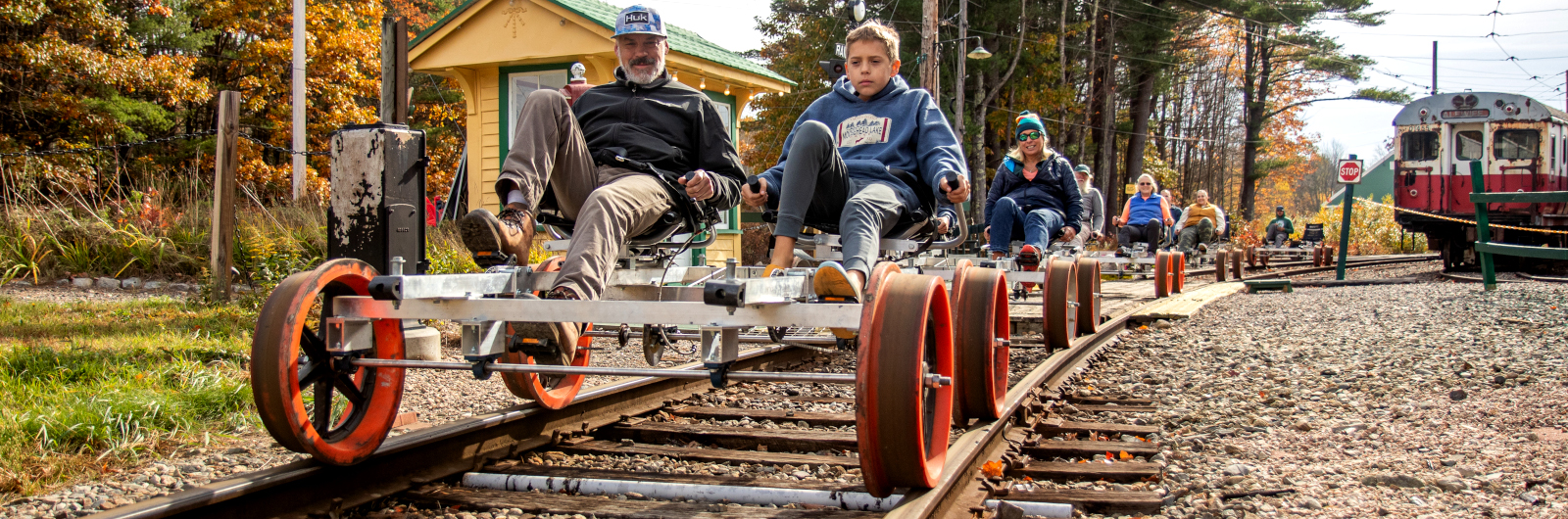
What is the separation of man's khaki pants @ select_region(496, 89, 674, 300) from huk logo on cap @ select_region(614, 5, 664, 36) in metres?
0.56

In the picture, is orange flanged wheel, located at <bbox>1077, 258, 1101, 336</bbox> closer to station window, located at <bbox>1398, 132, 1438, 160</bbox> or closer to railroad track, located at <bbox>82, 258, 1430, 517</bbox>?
railroad track, located at <bbox>82, 258, 1430, 517</bbox>

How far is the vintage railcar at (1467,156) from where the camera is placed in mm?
16500

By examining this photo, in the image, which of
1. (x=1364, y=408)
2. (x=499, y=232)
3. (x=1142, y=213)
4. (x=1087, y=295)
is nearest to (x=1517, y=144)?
(x=1142, y=213)

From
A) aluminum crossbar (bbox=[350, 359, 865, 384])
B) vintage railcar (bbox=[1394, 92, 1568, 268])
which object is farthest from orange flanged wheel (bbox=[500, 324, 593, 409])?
vintage railcar (bbox=[1394, 92, 1568, 268])

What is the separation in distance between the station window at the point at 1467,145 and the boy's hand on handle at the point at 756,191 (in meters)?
18.1

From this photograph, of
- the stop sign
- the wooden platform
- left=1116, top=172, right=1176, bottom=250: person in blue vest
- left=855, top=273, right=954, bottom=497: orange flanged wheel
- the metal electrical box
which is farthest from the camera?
the stop sign

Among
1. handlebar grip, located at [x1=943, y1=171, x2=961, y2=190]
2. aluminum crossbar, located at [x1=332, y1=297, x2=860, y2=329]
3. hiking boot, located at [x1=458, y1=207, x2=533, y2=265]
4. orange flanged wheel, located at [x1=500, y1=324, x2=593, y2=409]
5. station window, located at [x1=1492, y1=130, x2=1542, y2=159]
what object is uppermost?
station window, located at [x1=1492, y1=130, x2=1542, y2=159]

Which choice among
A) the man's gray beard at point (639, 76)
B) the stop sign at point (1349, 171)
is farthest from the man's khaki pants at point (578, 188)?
the stop sign at point (1349, 171)

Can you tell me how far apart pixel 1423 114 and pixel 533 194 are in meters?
19.3

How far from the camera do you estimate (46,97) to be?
1689 cm

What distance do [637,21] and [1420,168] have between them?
1841 centimetres

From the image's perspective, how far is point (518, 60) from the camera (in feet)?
39.5

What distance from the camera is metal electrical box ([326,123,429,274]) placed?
4.51 m

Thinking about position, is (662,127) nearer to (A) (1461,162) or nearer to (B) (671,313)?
(B) (671,313)
